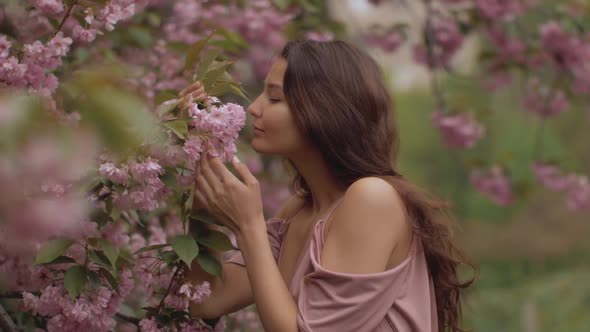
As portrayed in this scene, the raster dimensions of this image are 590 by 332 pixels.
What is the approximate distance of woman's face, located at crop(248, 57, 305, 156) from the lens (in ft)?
5.45

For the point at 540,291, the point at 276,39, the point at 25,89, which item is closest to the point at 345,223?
the point at 25,89

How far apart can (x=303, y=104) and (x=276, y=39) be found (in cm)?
170

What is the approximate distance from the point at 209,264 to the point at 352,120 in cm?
39

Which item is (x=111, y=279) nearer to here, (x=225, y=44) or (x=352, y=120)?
(x=352, y=120)

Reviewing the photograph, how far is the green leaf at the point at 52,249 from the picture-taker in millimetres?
1520

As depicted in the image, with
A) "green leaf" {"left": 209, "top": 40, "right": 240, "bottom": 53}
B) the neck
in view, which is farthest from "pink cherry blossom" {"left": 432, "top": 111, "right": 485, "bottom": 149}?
the neck

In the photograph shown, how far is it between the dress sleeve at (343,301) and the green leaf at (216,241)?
0.54ft

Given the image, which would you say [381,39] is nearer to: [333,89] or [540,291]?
[333,89]

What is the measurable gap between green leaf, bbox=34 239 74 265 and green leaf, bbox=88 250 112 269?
0.05m

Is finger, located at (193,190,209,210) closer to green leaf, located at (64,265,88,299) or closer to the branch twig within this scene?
green leaf, located at (64,265,88,299)

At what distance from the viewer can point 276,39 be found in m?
3.30

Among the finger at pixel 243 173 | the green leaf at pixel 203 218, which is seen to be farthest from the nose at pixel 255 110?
the green leaf at pixel 203 218

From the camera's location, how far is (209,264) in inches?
66.1

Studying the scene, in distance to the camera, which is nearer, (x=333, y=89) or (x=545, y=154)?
(x=333, y=89)
